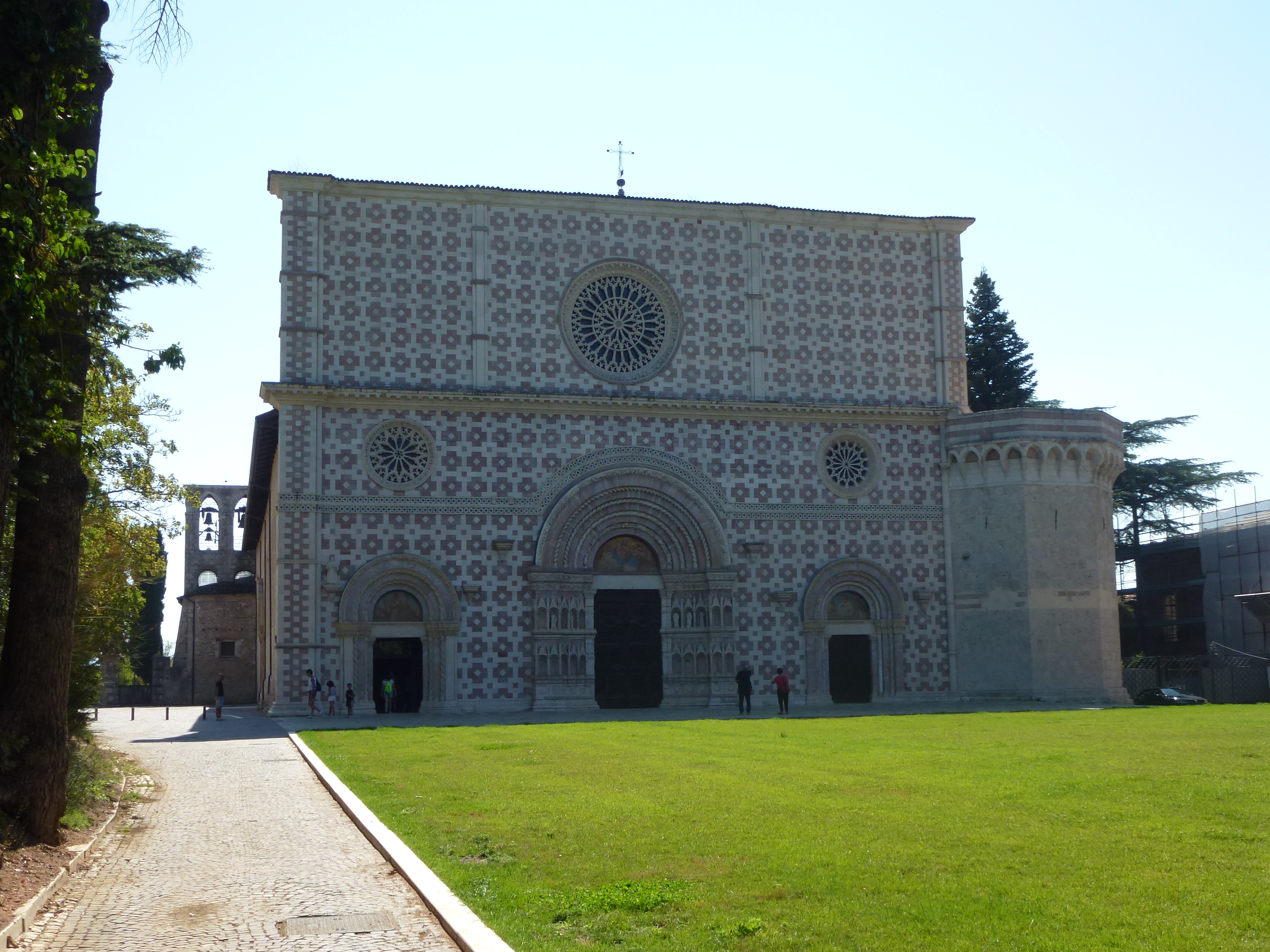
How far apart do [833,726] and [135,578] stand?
1523cm

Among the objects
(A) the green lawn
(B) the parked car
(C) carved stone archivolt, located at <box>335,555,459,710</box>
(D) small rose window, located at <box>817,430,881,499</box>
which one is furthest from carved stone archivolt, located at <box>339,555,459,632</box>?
(B) the parked car

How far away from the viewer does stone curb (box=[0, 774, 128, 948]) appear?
870cm

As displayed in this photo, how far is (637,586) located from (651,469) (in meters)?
3.39

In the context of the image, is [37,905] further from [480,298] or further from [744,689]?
[480,298]

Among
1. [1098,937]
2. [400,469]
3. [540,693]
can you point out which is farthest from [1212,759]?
[400,469]

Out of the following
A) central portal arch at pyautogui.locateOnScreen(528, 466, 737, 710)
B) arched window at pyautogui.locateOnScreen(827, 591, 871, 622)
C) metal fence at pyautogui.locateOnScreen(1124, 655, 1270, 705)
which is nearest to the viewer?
central portal arch at pyautogui.locateOnScreen(528, 466, 737, 710)

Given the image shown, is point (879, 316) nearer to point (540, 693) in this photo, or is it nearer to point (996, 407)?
point (540, 693)

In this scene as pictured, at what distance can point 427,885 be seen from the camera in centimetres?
999

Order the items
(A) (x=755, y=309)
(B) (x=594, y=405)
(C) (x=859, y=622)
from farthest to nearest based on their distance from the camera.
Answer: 1. (A) (x=755, y=309)
2. (C) (x=859, y=622)
3. (B) (x=594, y=405)

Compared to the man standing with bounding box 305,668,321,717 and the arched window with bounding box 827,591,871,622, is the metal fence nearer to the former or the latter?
the arched window with bounding box 827,591,871,622

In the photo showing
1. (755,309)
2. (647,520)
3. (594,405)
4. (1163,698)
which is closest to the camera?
(594,405)

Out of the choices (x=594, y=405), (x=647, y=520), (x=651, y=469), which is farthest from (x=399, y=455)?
(x=647, y=520)

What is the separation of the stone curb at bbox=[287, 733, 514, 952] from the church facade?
19661 mm

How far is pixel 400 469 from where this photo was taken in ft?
118
